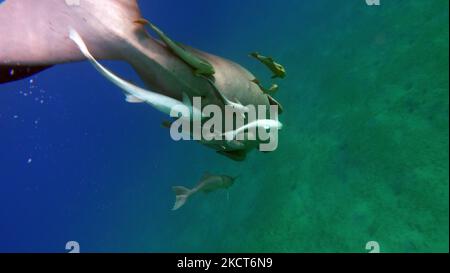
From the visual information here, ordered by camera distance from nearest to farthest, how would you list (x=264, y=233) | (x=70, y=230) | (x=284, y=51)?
(x=264, y=233)
(x=284, y=51)
(x=70, y=230)

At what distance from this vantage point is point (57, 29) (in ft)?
7.47

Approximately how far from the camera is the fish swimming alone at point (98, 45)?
2223mm

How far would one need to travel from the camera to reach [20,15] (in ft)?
7.69

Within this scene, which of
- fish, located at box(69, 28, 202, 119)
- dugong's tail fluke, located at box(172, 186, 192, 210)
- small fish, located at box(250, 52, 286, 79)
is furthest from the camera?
dugong's tail fluke, located at box(172, 186, 192, 210)

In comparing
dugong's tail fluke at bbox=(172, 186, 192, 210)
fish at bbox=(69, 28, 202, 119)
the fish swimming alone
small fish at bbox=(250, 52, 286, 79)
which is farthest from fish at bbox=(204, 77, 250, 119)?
dugong's tail fluke at bbox=(172, 186, 192, 210)

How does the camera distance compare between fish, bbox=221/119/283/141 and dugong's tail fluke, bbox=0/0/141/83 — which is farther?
fish, bbox=221/119/283/141

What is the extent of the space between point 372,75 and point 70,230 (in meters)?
17.3

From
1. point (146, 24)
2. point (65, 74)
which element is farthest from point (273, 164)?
point (65, 74)

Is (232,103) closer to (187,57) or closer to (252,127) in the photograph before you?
(252,127)

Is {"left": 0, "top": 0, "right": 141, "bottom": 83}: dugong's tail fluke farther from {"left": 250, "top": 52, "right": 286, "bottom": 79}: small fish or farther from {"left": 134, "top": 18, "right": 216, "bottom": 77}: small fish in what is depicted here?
{"left": 250, "top": 52, "right": 286, "bottom": 79}: small fish

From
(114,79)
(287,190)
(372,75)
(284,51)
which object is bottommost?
(114,79)

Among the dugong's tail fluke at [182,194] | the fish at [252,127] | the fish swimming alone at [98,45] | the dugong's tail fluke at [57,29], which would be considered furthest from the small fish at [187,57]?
the dugong's tail fluke at [182,194]

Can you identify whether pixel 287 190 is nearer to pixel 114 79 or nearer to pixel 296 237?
pixel 296 237

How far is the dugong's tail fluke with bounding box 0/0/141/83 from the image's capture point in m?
2.21
